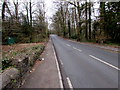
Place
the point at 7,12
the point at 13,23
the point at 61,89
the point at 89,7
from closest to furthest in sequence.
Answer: the point at 61,89 → the point at 13,23 → the point at 7,12 → the point at 89,7

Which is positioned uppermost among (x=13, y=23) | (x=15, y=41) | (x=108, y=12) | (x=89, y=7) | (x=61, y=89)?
(x=89, y=7)

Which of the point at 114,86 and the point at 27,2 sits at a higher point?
the point at 27,2

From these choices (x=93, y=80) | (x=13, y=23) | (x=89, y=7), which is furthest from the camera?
(x=89, y=7)

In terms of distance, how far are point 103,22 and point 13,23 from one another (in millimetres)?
17194

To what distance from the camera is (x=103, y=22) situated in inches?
1072

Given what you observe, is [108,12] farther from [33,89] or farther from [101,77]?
[33,89]

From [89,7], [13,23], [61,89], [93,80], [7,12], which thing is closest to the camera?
[61,89]

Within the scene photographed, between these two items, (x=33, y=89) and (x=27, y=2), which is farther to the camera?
(x=27, y=2)

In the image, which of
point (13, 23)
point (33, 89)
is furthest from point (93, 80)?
point (13, 23)

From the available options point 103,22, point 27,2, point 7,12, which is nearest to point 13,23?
point 7,12

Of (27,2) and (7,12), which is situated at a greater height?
(27,2)

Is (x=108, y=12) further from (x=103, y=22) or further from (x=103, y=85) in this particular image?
(x=103, y=85)

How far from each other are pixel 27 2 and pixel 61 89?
32032 millimetres

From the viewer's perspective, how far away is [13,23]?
22.5 meters
